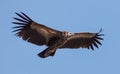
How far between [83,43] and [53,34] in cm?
224

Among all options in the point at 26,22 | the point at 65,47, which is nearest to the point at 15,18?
the point at 26,22

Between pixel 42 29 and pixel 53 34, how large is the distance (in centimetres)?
64

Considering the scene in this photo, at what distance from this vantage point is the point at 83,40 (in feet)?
118

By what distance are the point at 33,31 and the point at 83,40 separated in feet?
8.91

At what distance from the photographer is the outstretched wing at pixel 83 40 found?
35.4 metres

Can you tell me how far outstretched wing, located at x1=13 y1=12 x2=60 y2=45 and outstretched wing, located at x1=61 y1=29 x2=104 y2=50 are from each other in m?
1.07

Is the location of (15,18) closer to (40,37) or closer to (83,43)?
(40,37)

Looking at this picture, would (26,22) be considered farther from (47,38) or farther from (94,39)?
(94,39)

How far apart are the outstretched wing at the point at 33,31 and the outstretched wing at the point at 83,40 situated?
1.07 metres

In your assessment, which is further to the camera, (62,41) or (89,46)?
(89,46)

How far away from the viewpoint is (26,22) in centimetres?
3428

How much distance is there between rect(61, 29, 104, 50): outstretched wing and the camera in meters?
35.4

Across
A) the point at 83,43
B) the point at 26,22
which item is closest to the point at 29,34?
the point at 26,22

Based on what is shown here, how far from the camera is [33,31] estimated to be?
3453 cm
